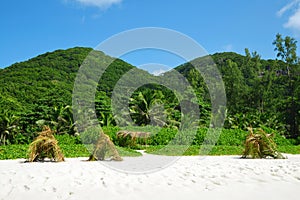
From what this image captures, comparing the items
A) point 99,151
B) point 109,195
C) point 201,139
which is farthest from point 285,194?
point 201,139

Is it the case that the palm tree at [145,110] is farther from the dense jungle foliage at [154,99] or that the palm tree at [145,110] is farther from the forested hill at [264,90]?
the forested hill at [264,90]

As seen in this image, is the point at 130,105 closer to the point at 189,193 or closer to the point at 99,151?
the point at 99,151

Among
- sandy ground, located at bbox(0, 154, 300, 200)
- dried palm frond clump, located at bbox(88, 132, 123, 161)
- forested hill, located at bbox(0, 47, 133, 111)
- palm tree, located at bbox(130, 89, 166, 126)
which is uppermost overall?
forested hill, located at bbox(0, 47, 133, 111)

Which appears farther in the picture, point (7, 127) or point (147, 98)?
point (7, 127)

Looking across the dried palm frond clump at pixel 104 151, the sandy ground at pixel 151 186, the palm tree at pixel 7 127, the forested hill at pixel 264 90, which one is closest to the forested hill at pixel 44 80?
the palm tree at pixel 7 127

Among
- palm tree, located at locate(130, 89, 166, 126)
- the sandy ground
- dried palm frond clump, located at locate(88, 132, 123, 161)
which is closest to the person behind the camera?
the sandy ground

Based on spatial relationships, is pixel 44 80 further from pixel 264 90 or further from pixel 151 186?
pixel 151 186

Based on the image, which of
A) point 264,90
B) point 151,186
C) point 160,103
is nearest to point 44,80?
point 160,103

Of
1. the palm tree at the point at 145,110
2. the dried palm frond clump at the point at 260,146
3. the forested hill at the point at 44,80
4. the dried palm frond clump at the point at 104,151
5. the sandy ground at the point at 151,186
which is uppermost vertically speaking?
the forested hill at the point at 44,80

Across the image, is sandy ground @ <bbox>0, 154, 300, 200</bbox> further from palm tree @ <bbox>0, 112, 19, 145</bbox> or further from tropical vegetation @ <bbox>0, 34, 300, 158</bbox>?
palm tree @ <bbox>0, 112, 19, 145</bbox>

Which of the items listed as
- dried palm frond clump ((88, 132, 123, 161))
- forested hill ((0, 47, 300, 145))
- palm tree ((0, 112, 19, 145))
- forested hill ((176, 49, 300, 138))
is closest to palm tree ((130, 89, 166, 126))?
forested hill ((0, 47, 300, 145))

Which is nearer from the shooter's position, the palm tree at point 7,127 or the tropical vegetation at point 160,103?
the tropical vegetation at point 160,103

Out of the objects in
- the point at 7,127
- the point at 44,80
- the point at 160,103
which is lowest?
the point at 7,127

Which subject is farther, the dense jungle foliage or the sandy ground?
the dense jungle foliage
